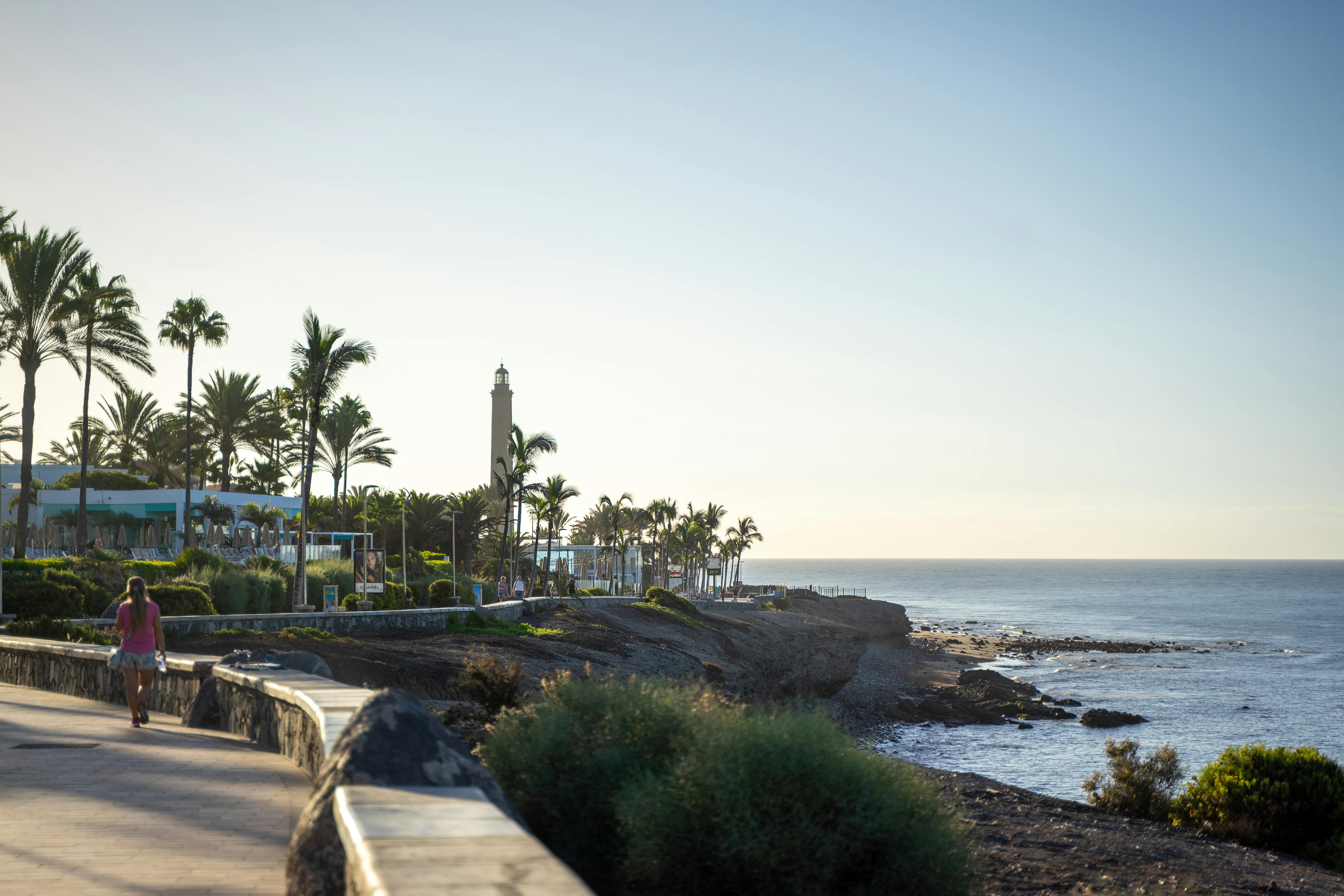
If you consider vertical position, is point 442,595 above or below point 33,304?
below

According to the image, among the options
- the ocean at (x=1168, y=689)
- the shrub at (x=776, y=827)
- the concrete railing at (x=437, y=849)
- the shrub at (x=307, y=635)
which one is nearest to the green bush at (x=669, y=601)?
the ocean at (x=1168, y=689)

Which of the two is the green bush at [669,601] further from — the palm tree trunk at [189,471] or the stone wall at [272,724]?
the stone wall at [272,724]

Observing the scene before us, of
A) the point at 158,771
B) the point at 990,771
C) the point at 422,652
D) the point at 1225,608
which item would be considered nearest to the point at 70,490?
the point at 422,652

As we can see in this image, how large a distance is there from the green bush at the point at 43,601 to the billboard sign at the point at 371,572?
9.89 metres

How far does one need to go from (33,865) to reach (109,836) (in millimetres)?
673

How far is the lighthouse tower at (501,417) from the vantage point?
280 ft

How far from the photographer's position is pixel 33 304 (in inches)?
1283

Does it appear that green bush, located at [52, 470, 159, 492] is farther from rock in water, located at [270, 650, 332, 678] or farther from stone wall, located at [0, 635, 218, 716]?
rock in water, located at [270, 650, 332, 678]

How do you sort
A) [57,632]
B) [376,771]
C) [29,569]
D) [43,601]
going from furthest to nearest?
1. [29,569]
2. [43,601]
3. [57,632]
4. [376,771]

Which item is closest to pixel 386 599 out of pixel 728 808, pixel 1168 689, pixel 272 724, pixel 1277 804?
pixel 272 724

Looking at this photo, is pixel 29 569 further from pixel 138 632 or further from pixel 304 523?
pixel 138 632

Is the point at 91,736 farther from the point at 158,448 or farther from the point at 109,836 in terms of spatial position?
the point at 158,448

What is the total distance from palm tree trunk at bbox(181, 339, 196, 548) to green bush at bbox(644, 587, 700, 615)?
2451 cm

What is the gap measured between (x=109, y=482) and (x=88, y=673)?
45.2 meters
